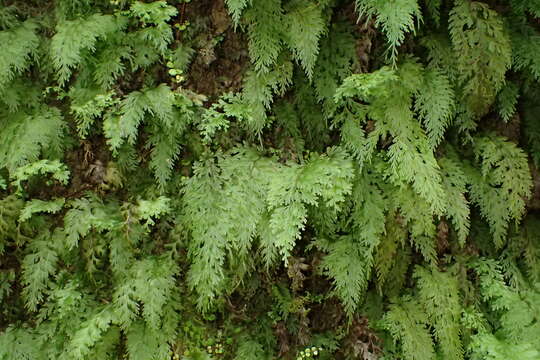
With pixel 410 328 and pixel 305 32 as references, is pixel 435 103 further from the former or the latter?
pixel 410 328

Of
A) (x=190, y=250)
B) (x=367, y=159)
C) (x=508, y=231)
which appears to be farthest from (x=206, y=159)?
(x=508, y=231)

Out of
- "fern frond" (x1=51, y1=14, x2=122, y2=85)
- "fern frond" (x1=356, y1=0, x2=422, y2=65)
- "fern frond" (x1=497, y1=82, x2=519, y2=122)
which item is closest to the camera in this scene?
"fern frond" (x1=356, y1=0, x2=422, y2=65)

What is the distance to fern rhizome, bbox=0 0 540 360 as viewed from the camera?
9.59 ft

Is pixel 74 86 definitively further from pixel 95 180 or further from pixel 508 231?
pixel 508 231

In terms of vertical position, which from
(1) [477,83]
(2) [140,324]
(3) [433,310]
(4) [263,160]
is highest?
(1) [477,83]

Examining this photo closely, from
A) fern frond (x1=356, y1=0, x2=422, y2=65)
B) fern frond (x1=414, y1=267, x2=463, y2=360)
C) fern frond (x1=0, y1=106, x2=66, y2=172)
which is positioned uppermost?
fern frond (x1=356, y1=0, x2=422, y2=65)

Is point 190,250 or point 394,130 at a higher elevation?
point 394,130

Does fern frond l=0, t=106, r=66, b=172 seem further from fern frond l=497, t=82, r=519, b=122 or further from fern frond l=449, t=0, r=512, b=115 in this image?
fern frond l=497, t=82, r=519, b=122

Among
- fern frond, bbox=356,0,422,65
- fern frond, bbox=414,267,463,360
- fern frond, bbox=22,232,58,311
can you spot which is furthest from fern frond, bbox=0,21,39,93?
fern frond, bbox=414,267,463,360

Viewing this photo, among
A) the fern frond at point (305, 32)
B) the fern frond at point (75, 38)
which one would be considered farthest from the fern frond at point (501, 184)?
the fern frond at point (75, 38)

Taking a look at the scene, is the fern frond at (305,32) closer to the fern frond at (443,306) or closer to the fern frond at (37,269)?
the fern frond at (443,306)

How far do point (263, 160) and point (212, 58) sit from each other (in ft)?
2.61

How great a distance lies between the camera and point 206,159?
124 inches

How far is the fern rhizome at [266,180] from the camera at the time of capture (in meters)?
2.92
